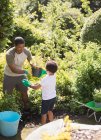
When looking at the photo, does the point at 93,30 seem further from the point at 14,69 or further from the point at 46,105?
the point at 46,105

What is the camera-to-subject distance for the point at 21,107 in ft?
25.0

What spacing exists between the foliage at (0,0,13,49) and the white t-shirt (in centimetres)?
170

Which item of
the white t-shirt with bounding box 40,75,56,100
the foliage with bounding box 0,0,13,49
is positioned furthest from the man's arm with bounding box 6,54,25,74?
the foliage with bounding box 0,0,13,49

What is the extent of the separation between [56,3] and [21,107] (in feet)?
18.2

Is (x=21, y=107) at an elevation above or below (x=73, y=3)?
below

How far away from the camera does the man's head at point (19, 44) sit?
688 centimetres

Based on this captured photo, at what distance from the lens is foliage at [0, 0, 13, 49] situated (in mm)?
7633

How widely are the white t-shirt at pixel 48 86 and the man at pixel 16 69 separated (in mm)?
681

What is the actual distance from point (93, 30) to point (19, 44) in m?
4.23

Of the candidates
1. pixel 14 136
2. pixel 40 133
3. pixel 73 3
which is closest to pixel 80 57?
pixel 14 136

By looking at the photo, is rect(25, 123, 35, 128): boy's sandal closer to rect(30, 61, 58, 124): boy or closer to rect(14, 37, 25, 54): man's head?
rect(30, 61, 58, 124): boy

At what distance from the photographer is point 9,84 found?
739cm

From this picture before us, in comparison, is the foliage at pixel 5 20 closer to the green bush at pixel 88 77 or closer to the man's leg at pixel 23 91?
the man's leg at pixel 23 91

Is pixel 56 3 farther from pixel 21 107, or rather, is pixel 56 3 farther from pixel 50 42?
pixel 21 107
